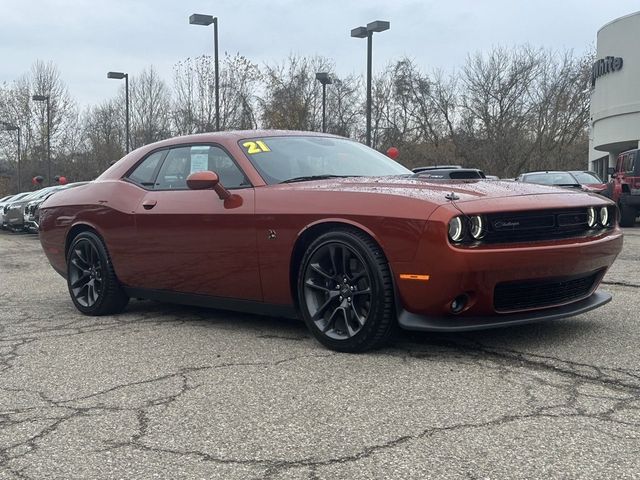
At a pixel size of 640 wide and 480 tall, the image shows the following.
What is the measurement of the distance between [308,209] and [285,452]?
184 cm

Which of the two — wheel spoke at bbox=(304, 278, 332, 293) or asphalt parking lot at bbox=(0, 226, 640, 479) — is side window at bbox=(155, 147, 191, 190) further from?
wheel spoke at bbox=(304, 278, 332, 293)

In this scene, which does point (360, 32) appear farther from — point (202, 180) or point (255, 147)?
point (202, 180)

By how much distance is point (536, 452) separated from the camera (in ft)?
8.63

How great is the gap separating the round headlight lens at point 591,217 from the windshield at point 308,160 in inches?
57.9

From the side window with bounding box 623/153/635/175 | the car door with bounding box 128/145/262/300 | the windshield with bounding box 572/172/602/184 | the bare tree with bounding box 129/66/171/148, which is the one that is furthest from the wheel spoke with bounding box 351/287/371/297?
the bare tree with bounding box 129/66/171/148

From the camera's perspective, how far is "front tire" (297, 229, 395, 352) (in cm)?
394

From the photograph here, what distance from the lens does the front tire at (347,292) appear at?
3.94 metres

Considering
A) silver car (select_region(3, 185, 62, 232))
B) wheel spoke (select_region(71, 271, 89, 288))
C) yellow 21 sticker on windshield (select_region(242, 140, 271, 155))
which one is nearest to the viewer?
yellow 21 sticker on windshield (select_region(242, 140, 271, 155))

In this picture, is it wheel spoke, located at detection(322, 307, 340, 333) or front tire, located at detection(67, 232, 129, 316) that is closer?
wheel spoke, located at detection(322, 307, 340, 333)

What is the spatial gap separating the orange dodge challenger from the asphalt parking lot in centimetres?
27

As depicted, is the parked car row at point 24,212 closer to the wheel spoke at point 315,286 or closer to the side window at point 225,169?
the side window at point 225,169

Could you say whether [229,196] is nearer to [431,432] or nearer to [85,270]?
[85,270]

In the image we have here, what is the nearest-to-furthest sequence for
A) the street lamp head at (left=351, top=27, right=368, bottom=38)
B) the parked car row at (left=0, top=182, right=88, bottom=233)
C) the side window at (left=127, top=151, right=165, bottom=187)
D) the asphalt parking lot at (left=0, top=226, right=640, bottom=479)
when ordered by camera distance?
the asphalt parking lot at (left=0, top=226, right=640, bottom=479)
the side window at (left=127, top=151, right=165, bottom=187)
the street lamp head at (left=351, top=27, right=368, bottom=38)
the parked car row at (left=0, top=182, right=88, bottom=233)

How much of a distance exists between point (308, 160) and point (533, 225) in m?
1.73
